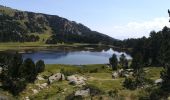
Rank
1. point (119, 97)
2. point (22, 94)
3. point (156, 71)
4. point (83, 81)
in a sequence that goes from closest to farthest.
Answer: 1. point (119, 97)
2. point (22, 94)
3. point (83, 81)
4. point (156, 71)

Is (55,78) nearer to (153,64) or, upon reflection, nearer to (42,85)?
(42,85)

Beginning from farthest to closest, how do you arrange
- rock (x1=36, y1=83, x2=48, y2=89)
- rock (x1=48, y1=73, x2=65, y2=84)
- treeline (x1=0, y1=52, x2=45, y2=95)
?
rock (x1=48, y1=73, x2=65, y2=84) < rock (x1=36, y1=83, x2=48, y2=89) < treeline (x1=0, y1=52, x2=45, y2=95)

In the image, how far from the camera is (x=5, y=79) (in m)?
84.6

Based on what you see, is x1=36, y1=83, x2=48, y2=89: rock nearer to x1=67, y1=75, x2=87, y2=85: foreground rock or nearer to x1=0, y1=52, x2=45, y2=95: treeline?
x1=0, y1=52, x2=45, y2=95: treeline

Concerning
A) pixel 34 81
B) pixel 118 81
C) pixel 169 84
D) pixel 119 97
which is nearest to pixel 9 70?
pixel 34 81

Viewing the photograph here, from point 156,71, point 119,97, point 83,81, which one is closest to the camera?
point 119,97

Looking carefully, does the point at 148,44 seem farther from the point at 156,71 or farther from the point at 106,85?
the point at 106,85

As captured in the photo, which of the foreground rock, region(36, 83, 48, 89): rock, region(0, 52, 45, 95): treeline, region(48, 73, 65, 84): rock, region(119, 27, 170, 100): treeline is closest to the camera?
region(119, 27, 170, 100): treeline

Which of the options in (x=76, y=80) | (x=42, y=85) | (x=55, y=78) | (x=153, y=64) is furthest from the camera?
(x=153, y=64)

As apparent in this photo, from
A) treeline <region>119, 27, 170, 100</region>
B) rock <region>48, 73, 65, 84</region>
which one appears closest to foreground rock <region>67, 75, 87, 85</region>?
rock <region>48, 73, 65, 84</region>

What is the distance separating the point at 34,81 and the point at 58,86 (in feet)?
28.4

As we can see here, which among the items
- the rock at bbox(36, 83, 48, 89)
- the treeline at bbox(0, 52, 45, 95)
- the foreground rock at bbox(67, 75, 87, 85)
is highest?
the treeline at bbox(0, 52, 45, 95)

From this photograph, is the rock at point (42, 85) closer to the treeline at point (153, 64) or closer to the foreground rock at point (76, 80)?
the foreground rock at point (76, 80)

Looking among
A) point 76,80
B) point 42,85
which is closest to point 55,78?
point 76,80
